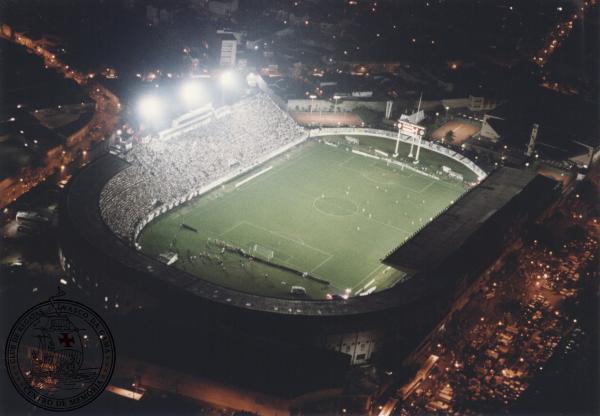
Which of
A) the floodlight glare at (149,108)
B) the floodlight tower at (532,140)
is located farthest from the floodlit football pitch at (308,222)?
the floodlight glare at (149,108)

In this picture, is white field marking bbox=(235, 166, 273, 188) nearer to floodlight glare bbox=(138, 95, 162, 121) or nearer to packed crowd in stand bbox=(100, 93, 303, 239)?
packed crowd in stand bbox=(100, 93, 303, 239)

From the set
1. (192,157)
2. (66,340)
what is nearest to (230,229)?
(192,157)

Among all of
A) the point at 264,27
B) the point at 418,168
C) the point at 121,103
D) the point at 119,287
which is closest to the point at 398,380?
the point at 119,287

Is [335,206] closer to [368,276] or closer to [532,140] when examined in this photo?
[368,276]

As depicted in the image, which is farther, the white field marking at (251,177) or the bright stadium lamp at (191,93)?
the bright stadium lamp at (191,93)

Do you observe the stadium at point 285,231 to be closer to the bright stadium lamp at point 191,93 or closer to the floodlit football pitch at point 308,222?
the floodlit football pitch at point 308,222

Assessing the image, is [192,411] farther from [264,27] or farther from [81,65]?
[264,27]

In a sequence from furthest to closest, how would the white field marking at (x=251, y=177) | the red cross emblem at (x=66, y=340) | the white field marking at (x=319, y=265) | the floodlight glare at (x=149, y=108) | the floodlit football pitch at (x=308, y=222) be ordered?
the white field marking at (x=251, y=177) → the floodlight glare at (x=149, y=108) → the white field marking at (x=319, y=265) → the floodlit football pitch at (x=308, y=222) → the red cross emblem at (x=66, y=340)

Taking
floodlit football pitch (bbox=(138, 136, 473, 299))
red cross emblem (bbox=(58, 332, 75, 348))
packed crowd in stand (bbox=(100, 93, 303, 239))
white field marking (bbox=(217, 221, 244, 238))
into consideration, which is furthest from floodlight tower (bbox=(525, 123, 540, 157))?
red cross emblem (bbox=(58, 332, 75, 348))
